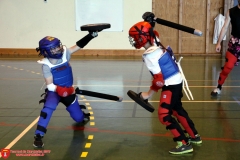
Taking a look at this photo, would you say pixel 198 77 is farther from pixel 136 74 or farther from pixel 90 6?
pixel 90 6

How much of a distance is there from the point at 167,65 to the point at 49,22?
38.0 ft

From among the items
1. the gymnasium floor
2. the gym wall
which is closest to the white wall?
the gym wall

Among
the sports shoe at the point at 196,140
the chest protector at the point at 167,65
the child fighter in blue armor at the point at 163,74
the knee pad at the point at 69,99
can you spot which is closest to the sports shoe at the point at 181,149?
the child fighter in blue armor at the point at 163,74

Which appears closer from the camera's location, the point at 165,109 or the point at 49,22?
the point at 165,109

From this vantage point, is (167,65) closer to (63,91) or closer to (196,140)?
(196,140)

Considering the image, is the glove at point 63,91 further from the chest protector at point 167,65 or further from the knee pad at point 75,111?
the chest protector at point 167,65

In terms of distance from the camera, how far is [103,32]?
47.9 feet

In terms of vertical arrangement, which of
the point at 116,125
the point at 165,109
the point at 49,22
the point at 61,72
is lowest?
the point at 116,125

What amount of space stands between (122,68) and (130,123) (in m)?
5.79

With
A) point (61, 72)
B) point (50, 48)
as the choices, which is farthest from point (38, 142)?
point (50, 48)

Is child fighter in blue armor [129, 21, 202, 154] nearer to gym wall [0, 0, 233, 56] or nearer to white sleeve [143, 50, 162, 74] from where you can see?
white sleeve [143, 50, 162, 74]

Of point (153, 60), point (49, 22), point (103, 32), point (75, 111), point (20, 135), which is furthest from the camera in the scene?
point (49, 22)

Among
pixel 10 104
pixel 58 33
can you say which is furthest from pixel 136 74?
pixel 58 33

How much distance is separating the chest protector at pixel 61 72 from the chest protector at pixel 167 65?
1.55 m
